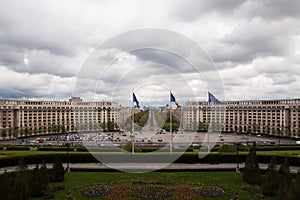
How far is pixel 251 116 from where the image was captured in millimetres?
88375

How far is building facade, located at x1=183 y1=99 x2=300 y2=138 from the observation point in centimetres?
7550

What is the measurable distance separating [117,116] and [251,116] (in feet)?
153

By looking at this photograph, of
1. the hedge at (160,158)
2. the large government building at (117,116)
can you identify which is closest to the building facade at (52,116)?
the large government building at (117,116)

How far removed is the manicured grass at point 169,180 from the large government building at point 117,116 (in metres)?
51.6

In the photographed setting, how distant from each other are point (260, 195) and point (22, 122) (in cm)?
7570

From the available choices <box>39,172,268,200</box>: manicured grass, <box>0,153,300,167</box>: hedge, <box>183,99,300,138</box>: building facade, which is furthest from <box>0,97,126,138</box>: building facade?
<box>39,172,268,200</box>: manicured grass

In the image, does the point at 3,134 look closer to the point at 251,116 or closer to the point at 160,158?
the point at 160,158

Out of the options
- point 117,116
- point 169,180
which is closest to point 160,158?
point 169,180

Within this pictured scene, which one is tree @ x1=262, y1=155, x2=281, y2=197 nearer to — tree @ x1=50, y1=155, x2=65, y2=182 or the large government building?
tree @ x1=50, y1=155, x2=65, y2=182

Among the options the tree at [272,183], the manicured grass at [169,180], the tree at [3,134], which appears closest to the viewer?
the tree at [272,183]

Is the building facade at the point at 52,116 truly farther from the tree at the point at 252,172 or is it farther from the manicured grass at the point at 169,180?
the tree at the point at 252,172

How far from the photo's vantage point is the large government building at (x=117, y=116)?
2940 inches

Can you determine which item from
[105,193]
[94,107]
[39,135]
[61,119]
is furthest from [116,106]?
[105,193]

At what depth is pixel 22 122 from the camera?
79.8 m
